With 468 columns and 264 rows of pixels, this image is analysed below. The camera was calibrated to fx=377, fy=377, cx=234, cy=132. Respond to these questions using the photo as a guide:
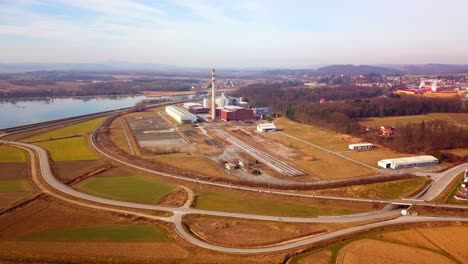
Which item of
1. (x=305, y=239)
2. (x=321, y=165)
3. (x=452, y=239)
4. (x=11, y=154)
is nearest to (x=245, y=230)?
(x=305, y=239)

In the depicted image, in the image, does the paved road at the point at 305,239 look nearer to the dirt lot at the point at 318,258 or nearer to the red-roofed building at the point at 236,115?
the dirt lot at the point at 318,258

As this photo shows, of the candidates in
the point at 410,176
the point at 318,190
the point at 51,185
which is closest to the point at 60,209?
the point at 51,185

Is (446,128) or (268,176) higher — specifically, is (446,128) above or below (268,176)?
above

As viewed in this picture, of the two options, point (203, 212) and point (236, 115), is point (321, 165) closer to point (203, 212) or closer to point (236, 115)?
point (203, 212)

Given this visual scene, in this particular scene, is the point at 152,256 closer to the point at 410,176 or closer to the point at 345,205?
the point at 345,205

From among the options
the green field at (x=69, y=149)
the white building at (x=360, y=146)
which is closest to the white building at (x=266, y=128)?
the white building at (x=360, y=146)

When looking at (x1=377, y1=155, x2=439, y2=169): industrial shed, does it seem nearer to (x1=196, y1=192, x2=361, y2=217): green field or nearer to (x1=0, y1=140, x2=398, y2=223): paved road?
(x1=0, y1=140, x2=398, y2=223): paved road
